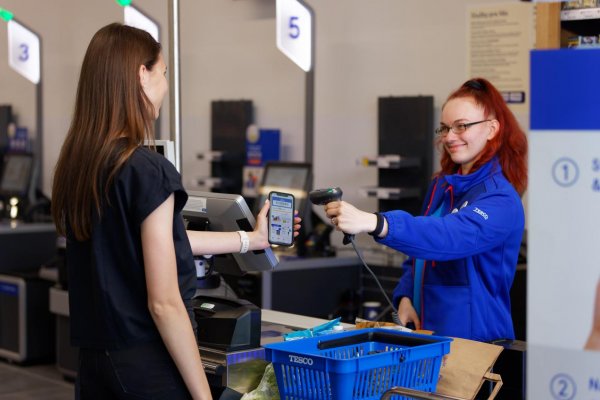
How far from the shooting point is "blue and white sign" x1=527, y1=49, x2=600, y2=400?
1.57 metres

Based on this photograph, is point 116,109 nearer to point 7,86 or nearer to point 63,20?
point 63,20

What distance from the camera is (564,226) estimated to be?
5.19 ft

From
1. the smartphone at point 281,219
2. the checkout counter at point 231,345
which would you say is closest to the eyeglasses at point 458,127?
the smartphone at point 281,219

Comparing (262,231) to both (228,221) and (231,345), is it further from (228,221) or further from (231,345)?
(231,345)

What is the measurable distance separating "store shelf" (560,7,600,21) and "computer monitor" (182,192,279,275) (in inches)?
58.5

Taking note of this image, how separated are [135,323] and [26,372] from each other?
4.76 metres

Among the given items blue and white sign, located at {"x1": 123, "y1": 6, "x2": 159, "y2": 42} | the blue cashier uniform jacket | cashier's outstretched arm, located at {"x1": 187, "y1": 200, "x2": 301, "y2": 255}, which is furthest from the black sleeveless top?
blue and white sign, located at {"x1": 123, "y1": 6, "x2": 159, "y2": 42}

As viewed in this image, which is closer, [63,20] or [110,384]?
[110,384]

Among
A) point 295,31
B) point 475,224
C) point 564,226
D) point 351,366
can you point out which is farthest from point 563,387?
point 295,31

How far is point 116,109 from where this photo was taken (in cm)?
222

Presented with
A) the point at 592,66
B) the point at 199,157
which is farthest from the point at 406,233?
the point at 199,157

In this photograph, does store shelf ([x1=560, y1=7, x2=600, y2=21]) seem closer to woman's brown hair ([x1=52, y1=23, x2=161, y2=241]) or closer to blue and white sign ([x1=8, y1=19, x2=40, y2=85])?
woman's brown hair ([x1=52, y1=23, x2=161, y2=241])

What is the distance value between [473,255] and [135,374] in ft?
3.74

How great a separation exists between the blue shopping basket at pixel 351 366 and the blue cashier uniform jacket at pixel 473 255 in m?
0.38
